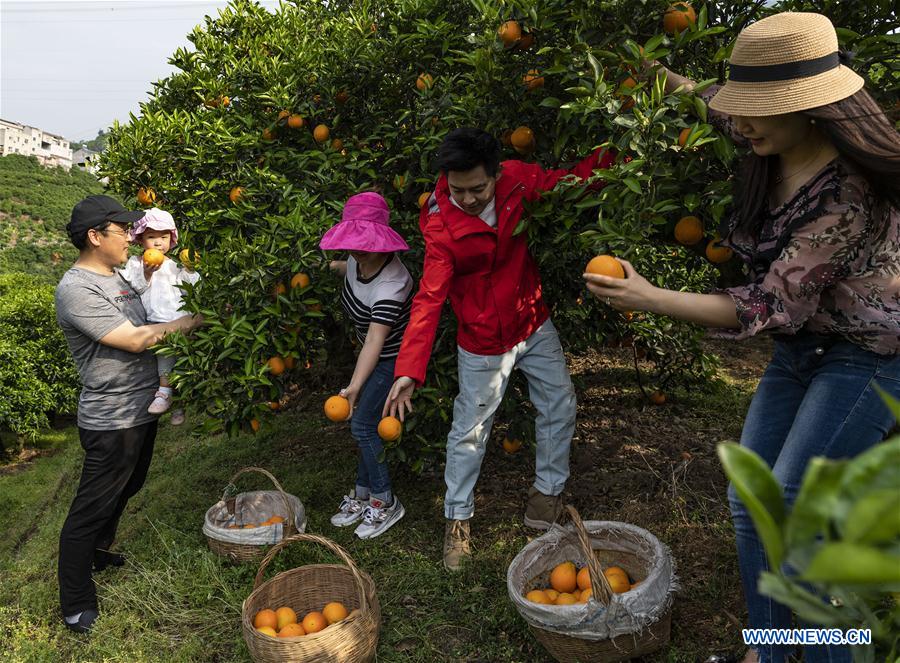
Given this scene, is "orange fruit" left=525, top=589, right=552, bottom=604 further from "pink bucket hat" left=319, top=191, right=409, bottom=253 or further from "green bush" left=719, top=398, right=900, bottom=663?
"green bush" left=719, top=398, right=900, bottom=663

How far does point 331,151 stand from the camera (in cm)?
375

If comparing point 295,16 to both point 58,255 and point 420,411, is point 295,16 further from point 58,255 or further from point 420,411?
point 58,255

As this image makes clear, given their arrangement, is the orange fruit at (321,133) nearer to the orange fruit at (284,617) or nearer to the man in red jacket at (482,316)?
the man in red jacket at (482,316)

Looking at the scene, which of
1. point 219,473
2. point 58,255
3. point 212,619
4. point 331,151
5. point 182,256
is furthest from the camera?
point 58,255

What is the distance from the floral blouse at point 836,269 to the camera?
62.1 inches

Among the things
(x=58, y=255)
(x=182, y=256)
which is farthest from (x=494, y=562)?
(x=58, y=255)

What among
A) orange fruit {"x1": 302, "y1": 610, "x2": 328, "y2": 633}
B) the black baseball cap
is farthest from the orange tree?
orange fruit {"x1": 302, "y1": 610, "x2": 328, "y2": 633}

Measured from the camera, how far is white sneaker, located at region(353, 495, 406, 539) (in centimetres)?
345

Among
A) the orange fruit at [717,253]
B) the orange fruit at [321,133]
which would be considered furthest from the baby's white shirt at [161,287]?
the orange fruit at [717,253]

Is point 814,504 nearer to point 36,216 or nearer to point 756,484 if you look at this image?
point 756,484

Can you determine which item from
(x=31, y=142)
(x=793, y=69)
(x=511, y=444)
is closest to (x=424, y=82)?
(x=511, y=444)

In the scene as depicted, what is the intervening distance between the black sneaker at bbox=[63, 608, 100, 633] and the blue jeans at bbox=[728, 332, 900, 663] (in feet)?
8.76

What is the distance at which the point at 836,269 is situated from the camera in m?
1.59

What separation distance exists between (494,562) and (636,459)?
1.26 metres
